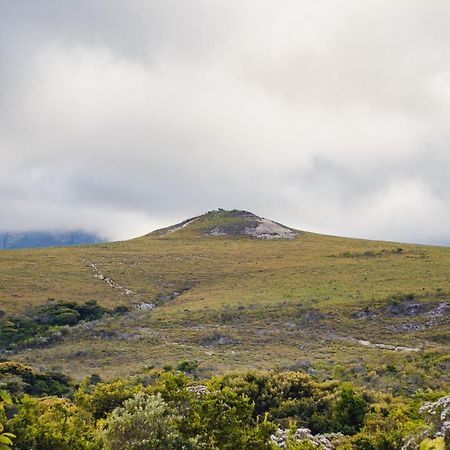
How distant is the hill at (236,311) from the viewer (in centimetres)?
4072

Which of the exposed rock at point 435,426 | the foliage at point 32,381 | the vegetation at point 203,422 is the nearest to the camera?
the exposed rock at point 435,426

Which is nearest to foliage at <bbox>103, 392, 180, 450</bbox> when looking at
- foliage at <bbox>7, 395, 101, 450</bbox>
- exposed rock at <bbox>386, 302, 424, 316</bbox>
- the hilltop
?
foliage at <bbox>7, 395, 101, 450</bbox>

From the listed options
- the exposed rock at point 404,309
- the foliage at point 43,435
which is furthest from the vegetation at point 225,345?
the exposed rock at point 404,309

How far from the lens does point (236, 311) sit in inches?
2286

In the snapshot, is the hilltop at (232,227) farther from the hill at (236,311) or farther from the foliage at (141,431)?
the foliage at (141,431)

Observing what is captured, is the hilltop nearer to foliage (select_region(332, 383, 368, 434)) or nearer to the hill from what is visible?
the hill

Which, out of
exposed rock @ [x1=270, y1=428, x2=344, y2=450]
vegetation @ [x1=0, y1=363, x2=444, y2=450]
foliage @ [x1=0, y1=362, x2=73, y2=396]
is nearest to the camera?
vegetation @ [x1=0, y1=363, x2=444, y2=450]

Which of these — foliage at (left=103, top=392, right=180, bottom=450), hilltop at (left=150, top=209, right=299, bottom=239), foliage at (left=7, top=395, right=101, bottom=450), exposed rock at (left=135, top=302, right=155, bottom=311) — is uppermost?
hilltop at (left=150, top=209, right=299, bottom=239)

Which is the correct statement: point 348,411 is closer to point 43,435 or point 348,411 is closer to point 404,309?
point 43,435

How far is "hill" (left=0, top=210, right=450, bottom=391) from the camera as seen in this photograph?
40719 mm

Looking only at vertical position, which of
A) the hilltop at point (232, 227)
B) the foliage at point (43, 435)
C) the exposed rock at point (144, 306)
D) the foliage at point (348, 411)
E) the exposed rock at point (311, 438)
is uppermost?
the hilltop at point (232, 227)

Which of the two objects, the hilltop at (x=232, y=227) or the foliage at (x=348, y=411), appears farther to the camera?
the hilltop at (x=232, y=227)

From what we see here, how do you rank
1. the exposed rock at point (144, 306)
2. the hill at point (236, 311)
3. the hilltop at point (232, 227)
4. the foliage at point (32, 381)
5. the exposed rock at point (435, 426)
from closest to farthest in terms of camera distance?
the exposed rock at point (435, 426)
the foliage at point (32, 381)
the hill at point (236, 311)
the exposed rock at point (144, 306)
the hilltop at point (232, 227)

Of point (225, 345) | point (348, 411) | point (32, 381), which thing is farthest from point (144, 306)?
Answer: point (348, 411)
